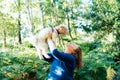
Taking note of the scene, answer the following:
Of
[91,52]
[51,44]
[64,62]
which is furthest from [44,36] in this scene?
[91,52]

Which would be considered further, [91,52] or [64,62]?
[91,52]

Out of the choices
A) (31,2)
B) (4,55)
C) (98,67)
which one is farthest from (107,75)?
(31,2)

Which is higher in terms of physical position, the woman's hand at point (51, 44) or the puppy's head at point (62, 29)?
the puppy's head at point (62, 29)

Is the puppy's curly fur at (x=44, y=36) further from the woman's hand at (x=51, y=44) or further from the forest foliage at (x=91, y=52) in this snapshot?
the forest foliage at (x=91, y=52)

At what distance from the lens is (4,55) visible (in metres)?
8.39

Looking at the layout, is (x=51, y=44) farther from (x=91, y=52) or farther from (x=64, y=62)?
(x=91, y=52)

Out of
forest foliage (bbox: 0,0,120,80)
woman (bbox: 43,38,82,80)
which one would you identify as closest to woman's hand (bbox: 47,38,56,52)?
woman (bbox: 43,38,82,80)

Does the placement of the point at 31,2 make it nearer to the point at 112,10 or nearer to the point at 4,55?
the point at 112,10

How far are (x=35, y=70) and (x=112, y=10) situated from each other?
5966 millimetres

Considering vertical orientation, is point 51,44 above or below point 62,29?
below

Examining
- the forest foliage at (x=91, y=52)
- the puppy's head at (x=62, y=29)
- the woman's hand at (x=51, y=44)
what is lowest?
the forest foliage at (x=91, y=52)

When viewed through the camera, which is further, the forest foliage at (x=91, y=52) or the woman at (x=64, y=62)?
the forest foliage at (x=91, y=52)

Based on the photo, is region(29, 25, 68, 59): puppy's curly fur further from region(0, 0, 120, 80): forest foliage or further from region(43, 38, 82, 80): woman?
region(0, 0, 120, 80): forest foliage

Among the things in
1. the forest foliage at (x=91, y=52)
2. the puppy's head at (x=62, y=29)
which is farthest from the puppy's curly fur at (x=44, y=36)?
the forest foliage at (x=91, y=52)
